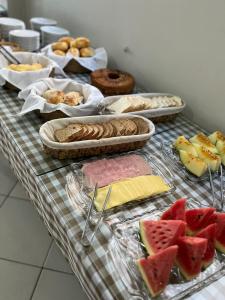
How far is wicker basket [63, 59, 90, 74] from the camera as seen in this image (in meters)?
1.42

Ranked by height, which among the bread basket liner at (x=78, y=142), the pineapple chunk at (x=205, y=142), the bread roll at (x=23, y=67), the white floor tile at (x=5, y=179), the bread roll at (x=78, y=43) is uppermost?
the bread roll at (x=78, y=43)

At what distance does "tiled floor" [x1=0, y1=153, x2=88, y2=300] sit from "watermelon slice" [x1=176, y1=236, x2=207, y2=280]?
67 centimetres

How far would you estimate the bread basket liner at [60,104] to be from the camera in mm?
965

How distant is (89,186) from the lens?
2.50 feet

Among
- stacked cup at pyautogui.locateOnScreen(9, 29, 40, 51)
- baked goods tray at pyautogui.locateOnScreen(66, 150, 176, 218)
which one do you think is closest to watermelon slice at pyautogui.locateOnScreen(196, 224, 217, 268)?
baked goods tray at pyautogui.locateOnScreen(66, 150, 176, 218)

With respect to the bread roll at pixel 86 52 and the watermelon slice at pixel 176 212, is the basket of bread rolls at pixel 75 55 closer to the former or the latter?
the bread roll at pixel 86 52

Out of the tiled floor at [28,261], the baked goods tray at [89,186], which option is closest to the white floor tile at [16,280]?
the tiled floor at [28,261]

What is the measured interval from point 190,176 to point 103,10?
1.10 metres

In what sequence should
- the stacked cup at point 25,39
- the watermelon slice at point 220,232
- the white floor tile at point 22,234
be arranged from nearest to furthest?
the watermelon slice at point 220,232
the white floor tile at point 22,234
the stacked cup at point 25,39

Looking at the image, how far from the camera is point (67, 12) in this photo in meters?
1.85

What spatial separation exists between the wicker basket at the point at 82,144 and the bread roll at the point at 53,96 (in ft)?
0.47

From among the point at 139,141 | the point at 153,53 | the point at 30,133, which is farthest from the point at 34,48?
the point at 139,141

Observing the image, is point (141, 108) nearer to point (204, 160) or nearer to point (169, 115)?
point (169, 115)

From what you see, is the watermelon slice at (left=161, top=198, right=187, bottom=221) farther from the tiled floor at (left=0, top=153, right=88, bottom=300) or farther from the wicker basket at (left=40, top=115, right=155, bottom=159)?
the tiled floor at (left=0, top=153, right=88, bottom=300)
